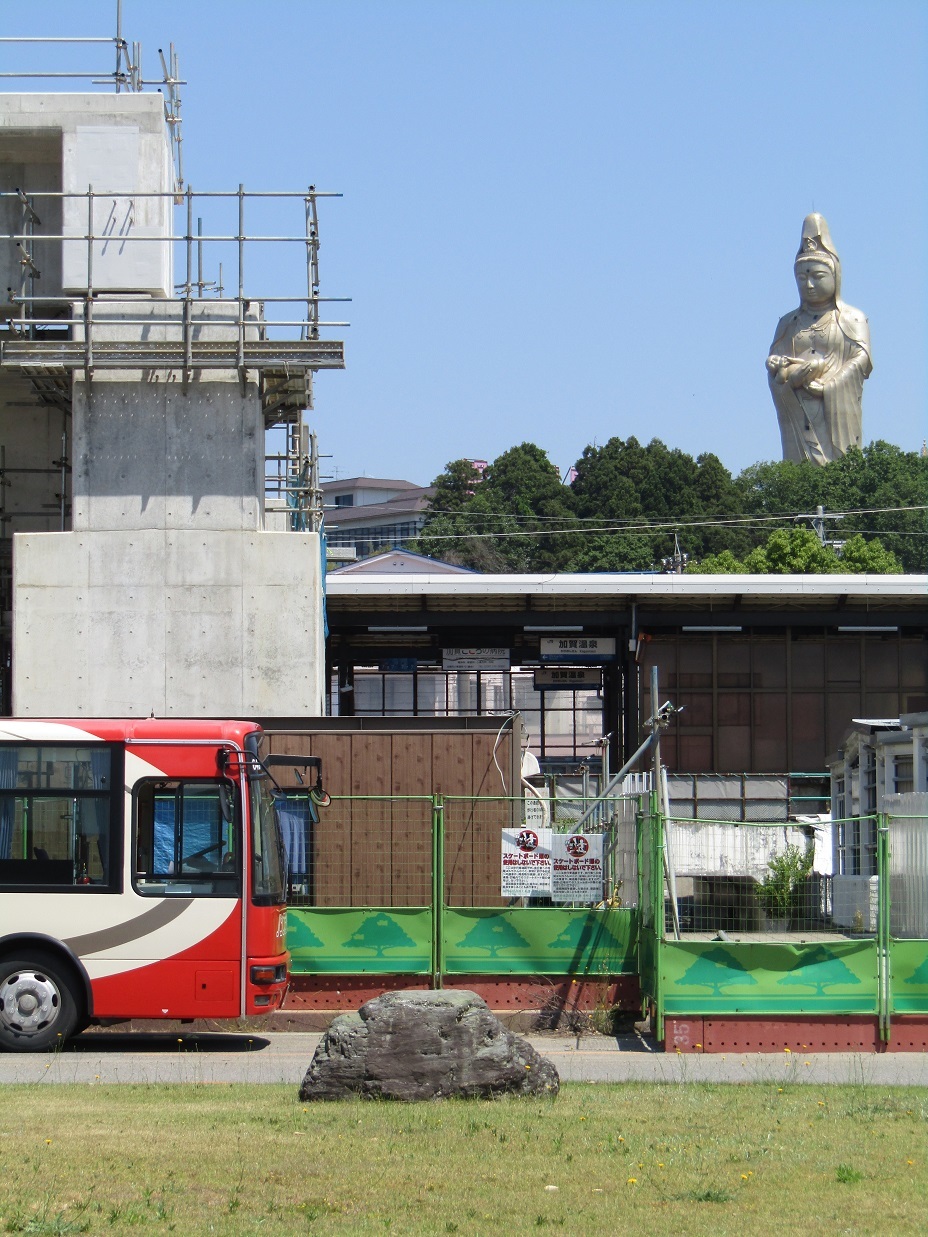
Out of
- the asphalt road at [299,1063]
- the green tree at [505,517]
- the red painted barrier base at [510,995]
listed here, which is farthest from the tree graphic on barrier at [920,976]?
the green tree at [505,517]

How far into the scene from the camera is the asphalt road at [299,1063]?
42.7 feet

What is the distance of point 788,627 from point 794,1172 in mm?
27107

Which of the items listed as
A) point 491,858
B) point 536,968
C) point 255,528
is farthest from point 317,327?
point 536,968

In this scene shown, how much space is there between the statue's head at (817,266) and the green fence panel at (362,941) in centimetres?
12607

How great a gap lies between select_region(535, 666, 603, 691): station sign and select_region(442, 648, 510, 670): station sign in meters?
2.10

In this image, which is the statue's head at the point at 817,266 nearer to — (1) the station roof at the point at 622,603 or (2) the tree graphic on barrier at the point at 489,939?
(1) the station roof at the point at 622,603

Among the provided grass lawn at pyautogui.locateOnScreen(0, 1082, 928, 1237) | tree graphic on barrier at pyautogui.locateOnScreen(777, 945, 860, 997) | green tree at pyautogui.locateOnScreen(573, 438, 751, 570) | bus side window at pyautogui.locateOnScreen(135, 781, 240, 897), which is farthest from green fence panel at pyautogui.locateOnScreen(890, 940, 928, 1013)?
green tree at pyautogui.locateOnScreen(573, 438, 751, 570)

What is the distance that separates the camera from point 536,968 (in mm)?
16031

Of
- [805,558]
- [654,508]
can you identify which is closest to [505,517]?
[654,508]

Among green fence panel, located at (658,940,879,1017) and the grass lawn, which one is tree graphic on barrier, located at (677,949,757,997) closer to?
green fence panel, located at (658,940,879,1017)

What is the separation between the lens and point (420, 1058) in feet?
36.3

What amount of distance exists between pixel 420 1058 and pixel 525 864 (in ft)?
18.3

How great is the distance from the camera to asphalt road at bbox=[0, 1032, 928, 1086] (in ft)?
42.7

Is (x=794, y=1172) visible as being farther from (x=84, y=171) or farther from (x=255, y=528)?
(x=84, y=171)
